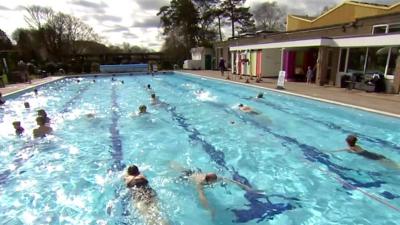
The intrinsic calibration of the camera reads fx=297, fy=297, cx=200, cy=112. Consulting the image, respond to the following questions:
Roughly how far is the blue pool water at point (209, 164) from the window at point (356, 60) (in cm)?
448

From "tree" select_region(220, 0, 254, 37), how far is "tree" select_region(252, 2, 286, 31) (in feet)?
23.2

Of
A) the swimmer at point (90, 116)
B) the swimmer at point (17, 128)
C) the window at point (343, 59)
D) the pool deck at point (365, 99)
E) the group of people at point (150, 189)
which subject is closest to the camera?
the group of people at point (150, 189)

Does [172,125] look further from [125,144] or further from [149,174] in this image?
[149,174]

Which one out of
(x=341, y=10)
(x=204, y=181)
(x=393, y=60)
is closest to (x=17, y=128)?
(x=204, y=181)

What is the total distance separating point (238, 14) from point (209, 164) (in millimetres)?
34155

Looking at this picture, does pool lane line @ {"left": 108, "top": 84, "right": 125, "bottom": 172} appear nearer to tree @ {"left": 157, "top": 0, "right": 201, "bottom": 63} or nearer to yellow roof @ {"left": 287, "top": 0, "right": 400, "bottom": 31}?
yellow roof @ {"left": 287, "top": 0, "right": 400, "bottom": 31}

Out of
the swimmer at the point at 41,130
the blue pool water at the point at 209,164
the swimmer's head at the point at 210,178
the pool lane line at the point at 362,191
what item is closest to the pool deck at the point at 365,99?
the blue pool water at the point at 209,164

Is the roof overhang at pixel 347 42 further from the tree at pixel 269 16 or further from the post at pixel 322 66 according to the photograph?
the tree at pixel 269 16

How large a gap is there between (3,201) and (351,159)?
6563 mm

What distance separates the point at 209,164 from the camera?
629 centimetres

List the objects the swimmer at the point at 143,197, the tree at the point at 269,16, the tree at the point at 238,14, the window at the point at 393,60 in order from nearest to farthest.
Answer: the swimmer at the point at 143,197 → the window at the point at 393,60 → the tree at the point at 238,14 → the tree at the point at 269,16

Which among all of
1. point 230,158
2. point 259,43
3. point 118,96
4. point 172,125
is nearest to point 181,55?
point 259,43

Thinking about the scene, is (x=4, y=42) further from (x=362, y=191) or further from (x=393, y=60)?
(x=362, y=191)

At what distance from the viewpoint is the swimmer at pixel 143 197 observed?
427cm
